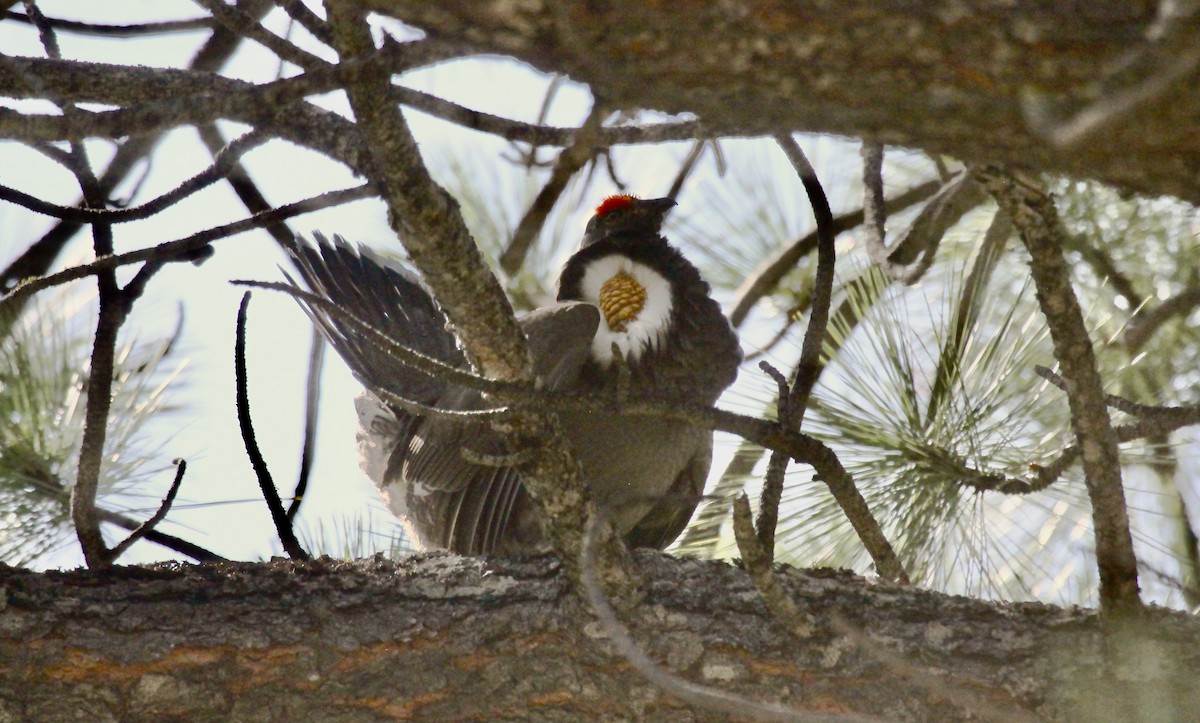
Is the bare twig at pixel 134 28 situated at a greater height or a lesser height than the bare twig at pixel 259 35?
greater

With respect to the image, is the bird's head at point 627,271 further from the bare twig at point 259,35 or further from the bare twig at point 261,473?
the bare twig at point 259,35

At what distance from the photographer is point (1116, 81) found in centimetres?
101

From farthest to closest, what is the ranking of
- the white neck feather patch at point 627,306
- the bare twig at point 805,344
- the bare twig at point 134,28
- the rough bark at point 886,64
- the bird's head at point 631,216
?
the bird's head at point 631,216 < the white neck feather patch at point 627,306 < the bare twig at point 134,28 < the bare twig at point 805,344 < the rough bark at point 886,64

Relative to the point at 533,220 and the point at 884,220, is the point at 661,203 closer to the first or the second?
the point at 533,220

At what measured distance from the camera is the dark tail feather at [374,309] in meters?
3.29

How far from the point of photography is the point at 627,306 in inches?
125

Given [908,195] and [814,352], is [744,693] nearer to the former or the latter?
[814,352]

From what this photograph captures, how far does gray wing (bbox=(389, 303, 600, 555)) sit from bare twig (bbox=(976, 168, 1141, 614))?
1484 millimetres

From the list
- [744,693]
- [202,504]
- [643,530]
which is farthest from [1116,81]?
[643,530]

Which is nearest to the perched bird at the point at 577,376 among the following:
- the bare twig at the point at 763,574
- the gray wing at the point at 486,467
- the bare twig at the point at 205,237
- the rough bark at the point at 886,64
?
the gray wing at the point at 486,467

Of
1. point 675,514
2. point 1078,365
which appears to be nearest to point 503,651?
point 1078,365

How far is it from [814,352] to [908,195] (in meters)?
1.77

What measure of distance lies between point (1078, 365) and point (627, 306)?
179 cm

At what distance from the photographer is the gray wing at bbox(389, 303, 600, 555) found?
113 inches
